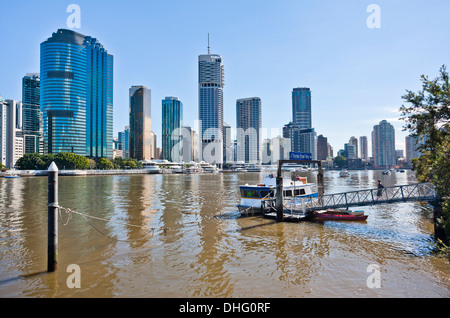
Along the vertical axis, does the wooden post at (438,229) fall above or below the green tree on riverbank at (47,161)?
below

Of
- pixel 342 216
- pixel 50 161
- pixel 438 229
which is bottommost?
pixel 342 216

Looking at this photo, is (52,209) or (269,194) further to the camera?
(269,194)

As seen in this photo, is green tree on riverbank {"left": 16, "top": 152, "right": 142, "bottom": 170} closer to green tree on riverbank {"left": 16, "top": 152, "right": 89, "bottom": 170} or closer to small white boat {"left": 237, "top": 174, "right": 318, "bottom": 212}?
green tree on riverbank {"left": 16, "top": 152, "right": 89, "bottom": 170}

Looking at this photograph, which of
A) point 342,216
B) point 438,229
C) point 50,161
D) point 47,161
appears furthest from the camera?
point 47,161

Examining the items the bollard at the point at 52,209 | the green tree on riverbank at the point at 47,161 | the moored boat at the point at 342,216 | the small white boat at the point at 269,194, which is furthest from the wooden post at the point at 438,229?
the green tree on riverbank at the point at 47,161

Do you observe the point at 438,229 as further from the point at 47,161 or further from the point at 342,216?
the point at 47,161

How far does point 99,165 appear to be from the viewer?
19512 centimetres

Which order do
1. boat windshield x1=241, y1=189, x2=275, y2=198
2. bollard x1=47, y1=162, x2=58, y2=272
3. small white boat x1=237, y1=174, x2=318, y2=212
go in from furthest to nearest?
boat windshield x1=241, y1=189, x2=275, y2=198 < small white boat x1=237, y1=174, x2=318, y2=212 < bollard x1=47, y1=162, x2=58, y2=272

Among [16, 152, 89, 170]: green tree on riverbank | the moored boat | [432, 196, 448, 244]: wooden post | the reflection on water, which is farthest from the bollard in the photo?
[16, 152, 89, 170]: green tree on riverbank

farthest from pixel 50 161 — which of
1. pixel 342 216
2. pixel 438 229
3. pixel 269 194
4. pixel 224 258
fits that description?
pixel 438 229

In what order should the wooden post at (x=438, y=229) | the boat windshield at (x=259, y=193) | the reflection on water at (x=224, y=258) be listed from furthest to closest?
the boat windshield at (x=259, y=193) < the wooden post at (x=438, y=229) < the reflection on water at (x=224, y=258)

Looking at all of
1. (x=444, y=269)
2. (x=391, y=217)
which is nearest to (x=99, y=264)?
(x=444, y=269)

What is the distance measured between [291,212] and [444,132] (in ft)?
50.7

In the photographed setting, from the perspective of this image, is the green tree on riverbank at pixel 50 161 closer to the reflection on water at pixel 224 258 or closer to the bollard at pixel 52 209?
the reflection on water at pixel 224 258
